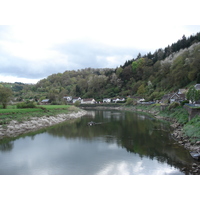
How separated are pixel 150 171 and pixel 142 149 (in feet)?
14.0

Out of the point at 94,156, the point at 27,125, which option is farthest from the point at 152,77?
the point at 94,156

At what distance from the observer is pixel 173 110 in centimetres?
3162

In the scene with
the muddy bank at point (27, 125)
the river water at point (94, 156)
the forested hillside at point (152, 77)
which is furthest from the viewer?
the forested hillside at point (152, 77)

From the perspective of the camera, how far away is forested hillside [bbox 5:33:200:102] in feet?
169

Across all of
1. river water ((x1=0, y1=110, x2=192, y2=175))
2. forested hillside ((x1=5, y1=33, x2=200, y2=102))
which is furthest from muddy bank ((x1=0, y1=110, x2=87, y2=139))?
forested hillside ((x1=5, y1=33, x2=200, y2=102))

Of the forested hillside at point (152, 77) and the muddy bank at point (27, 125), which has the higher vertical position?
the forested hillside at point (152, 77)

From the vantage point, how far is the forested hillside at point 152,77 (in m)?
51.4

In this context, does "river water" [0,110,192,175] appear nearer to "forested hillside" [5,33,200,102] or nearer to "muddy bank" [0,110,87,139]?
"muddy bank" [0,110,87,139]

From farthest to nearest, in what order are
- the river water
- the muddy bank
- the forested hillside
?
the forested hillside → the muddy bank → the river water

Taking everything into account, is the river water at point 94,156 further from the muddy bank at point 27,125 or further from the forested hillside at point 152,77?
the forested hillside at point 152,77

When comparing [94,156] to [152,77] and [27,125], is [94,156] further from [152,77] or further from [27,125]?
[152,77]

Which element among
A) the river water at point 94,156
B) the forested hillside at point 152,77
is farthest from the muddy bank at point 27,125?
the forested hillside at point 152,77

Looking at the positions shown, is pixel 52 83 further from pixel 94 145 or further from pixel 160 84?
pixel 94 145
